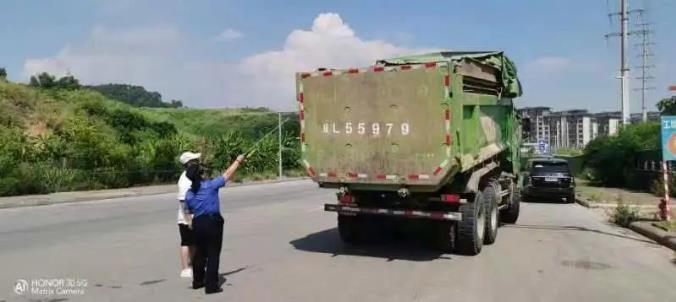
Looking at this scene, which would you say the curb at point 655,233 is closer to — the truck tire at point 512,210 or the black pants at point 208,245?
the truck tire at point 512,210

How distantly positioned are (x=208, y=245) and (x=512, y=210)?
10017 millimetres

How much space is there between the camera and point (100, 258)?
10570 mm

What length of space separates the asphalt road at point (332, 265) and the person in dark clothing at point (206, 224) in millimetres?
274

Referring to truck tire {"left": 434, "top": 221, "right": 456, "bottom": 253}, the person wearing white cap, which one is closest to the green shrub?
truck tire {"left": 434, "top": 221, "right": 456, "bottom": 253}

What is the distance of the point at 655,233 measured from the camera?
1351 centimetres

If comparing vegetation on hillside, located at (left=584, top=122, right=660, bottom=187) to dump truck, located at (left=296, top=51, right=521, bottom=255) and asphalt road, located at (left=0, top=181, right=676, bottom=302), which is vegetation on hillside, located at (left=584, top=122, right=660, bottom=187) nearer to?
asphalt road, located at (left=0, top=181, right=676, bottom=302)

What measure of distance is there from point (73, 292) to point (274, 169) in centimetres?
4861

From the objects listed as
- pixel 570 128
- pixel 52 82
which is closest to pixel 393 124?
pixel 52 82

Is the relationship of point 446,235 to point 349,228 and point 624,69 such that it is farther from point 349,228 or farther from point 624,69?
point 624,69

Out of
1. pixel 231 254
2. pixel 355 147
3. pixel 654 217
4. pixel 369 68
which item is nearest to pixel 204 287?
pixel 231 254

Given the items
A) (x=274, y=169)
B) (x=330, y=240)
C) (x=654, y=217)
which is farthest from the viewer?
(x=274, y=169)

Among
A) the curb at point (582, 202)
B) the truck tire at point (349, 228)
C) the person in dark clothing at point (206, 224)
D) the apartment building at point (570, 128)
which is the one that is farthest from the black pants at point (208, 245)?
the apartment building at point (570, 128)

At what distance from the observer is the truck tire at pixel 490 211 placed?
39.8 ft

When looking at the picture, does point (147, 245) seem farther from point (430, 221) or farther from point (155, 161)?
point (155, 161)
